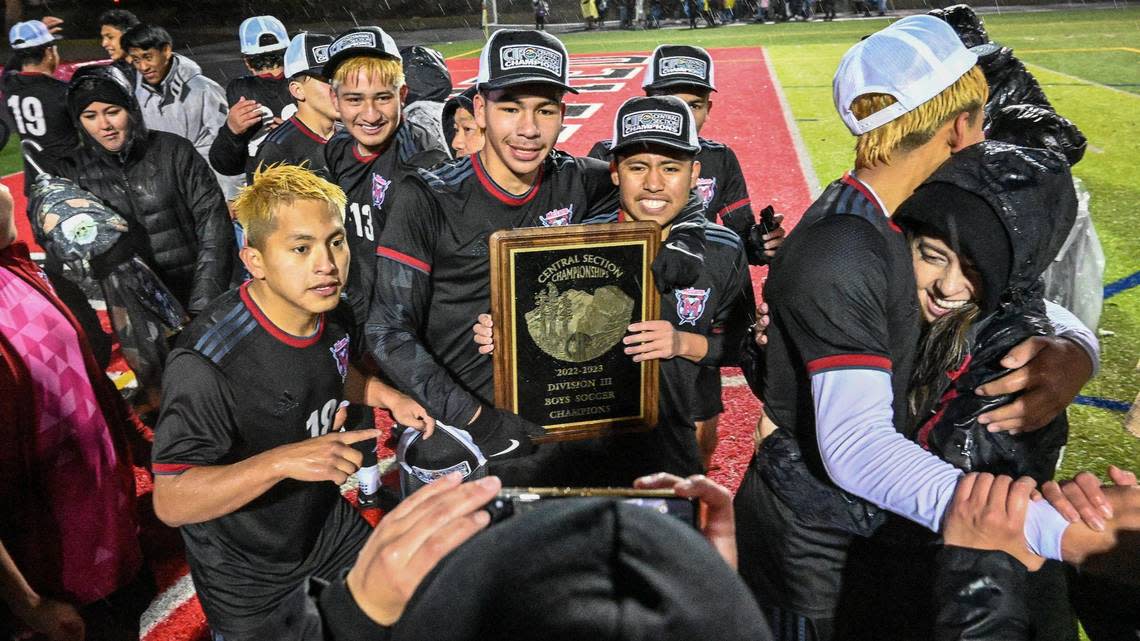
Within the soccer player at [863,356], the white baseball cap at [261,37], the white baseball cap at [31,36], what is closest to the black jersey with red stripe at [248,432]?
the soccer player at [863,356]

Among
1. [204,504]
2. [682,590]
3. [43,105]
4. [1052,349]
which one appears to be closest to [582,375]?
[204,504]

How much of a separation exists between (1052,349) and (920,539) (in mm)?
628

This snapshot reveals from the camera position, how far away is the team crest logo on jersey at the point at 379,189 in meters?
4.38

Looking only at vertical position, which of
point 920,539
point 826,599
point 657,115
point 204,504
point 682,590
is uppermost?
point 657,115

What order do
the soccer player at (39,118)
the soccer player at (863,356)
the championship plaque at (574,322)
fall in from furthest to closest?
the soccer player at (39,118) < the championship plaque at (574,322) < the soccer player at (863,356)

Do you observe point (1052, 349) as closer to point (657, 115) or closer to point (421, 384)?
point (657, 115)

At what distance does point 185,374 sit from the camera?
2.36 meters

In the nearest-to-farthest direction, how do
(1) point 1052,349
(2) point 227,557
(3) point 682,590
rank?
(3) point 682,590 < (1) point 1052,349 < (2) point 227,557

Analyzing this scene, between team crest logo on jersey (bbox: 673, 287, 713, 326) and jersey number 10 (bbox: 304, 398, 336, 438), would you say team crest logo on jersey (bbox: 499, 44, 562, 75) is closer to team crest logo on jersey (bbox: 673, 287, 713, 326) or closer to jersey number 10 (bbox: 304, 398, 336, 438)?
team crest logo on jersey (bbox: 673, 287, 713, 326)

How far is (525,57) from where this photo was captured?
9.50 ft

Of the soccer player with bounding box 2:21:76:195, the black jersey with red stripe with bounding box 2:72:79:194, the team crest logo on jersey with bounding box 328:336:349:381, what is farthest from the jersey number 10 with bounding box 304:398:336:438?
the black jersey with red stripe with bounding box 2:72:79:194

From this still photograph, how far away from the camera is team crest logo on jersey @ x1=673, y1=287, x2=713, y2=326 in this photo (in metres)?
3.08

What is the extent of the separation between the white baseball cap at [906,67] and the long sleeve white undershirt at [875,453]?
65cm

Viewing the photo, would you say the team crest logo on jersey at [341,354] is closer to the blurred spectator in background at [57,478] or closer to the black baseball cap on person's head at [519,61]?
the blurred spectator in background at [57,478]
